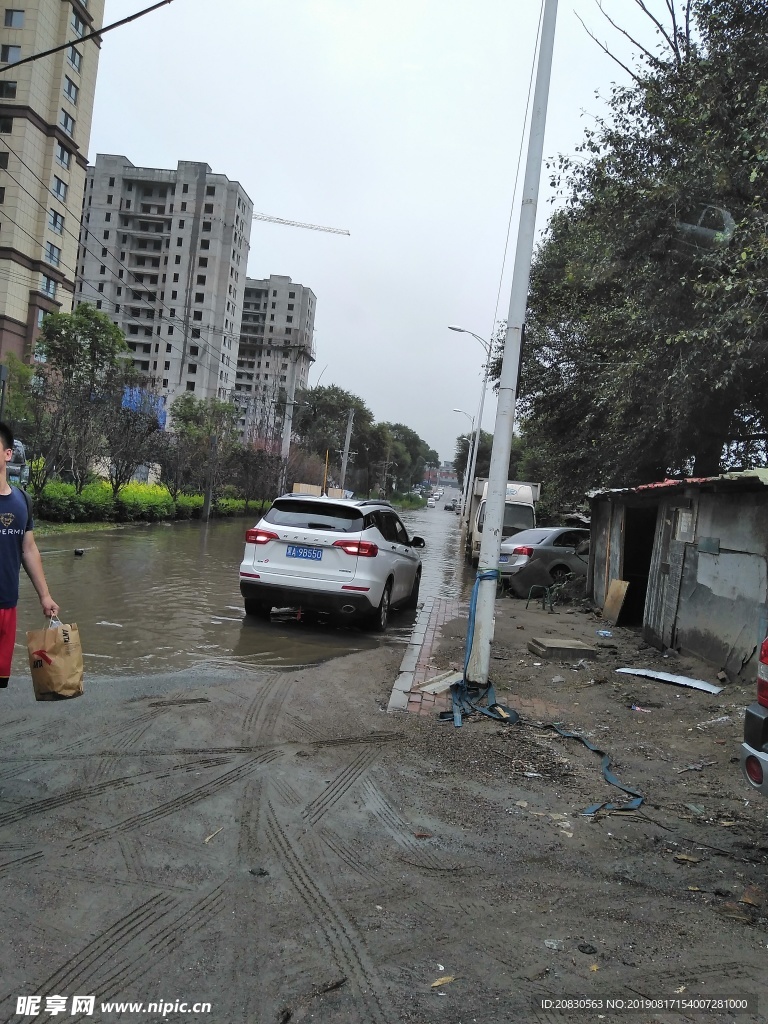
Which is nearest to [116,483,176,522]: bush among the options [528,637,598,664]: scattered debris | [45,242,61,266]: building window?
[528,637,598,664]: scattered debris

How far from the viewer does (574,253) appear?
17.7 m

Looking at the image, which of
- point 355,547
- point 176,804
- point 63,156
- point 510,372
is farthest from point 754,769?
point 63,156

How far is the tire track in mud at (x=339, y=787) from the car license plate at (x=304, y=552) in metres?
4.43

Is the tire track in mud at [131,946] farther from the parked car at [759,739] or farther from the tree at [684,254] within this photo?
the tree at [684,254]

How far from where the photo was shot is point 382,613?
1041 cm

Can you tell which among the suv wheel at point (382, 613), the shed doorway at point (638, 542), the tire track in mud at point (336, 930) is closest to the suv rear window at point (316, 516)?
the suv wheel at point (382, 613)

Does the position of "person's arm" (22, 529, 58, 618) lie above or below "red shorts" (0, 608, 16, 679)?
above

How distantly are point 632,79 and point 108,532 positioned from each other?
16.6 metres

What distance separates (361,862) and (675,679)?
16.9ft

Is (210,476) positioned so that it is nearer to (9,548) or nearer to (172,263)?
(9,548)

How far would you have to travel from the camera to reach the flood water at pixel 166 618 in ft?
26.6

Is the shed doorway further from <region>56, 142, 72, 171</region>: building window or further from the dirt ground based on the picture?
<region>56, 142, 72, 171</region>: building window

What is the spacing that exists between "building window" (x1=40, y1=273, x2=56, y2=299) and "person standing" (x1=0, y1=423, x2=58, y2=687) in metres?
56.1

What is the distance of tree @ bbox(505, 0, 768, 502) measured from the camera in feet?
35.5
